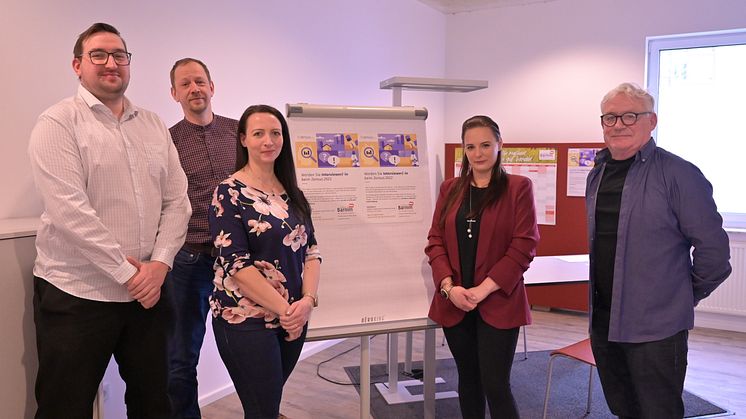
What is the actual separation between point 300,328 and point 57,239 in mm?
825

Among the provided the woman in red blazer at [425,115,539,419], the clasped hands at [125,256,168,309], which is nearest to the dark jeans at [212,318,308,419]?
the clasped hands at [125,256,168,309]

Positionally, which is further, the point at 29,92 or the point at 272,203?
the point at 29,92

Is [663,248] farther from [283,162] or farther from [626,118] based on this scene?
[283,162]

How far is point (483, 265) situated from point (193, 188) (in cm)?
125

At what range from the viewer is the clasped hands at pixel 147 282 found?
6.08ft

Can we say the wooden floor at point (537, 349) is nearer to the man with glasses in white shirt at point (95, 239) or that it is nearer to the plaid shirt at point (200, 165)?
the plaid shirt at point (200, 165)

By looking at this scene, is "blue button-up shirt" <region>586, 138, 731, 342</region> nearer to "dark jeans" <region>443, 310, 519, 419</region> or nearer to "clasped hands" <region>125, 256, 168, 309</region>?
"dark jeans" <region>443, 310, 519, 419</region>

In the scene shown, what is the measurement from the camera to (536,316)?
507 cm

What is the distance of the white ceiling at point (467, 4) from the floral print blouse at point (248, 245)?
155 inches

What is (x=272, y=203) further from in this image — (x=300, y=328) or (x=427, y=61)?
(x=427, y=61)

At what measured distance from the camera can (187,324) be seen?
8.41 ft

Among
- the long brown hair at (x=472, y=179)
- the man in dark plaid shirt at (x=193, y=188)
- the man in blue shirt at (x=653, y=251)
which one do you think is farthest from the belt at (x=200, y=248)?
the man in blue shirt at (x=653, y=251)

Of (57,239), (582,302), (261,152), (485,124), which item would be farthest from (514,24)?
(57,239)

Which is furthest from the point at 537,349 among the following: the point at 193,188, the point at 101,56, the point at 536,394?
the point at 101,56
